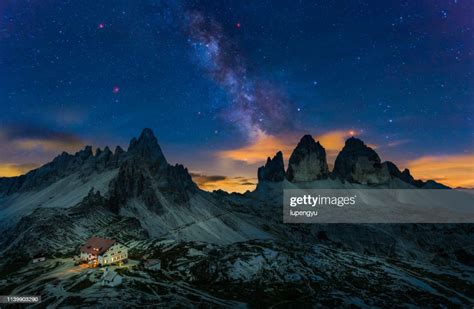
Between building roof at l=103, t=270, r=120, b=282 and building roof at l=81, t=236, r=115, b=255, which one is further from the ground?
building roof at l=81, t=236, r=115, b=255

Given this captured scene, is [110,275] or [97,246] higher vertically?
[97,246]

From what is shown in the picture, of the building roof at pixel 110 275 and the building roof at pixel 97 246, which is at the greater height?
the building roof at pixel 97 246

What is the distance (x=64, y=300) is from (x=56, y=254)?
207 ft

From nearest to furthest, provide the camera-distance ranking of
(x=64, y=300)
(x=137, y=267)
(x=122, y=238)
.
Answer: (x=64, y=300), (x=137, y=267), (x=122, y=238)

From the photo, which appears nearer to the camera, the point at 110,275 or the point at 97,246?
the point at 110,275

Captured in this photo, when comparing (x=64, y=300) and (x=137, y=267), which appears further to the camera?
(x=137, y=267)

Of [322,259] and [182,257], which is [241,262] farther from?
[322,259]

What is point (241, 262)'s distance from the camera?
437 ft

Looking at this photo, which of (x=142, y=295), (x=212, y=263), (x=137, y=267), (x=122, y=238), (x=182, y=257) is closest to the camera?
(x=142, y=295)

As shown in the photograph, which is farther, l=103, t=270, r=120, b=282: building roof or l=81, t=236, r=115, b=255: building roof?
l=81, t=236, r=115, b=255: building roof

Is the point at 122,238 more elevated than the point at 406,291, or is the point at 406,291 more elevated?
the point at 122,238

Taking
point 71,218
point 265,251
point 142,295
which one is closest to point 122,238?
point 71,218

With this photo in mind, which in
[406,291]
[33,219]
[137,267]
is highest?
[33,219]

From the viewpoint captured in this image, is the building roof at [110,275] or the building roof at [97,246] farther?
the building roof at [97,246]
